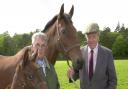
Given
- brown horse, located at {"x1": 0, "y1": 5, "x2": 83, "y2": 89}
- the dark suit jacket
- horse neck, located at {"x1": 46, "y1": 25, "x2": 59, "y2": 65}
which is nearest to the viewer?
the dark suit jacket

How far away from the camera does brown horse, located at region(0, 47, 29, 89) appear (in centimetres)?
649

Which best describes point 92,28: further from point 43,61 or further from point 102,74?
point 43,61

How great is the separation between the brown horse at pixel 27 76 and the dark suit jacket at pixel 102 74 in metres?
2.05

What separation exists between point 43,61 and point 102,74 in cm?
136

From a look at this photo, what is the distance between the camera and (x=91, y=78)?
619 centimetres

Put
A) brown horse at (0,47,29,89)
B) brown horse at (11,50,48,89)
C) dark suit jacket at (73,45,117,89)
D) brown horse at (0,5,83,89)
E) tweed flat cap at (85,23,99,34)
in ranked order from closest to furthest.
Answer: brown horse at (11,50,48,89), tweed flat cap at (85,23,99,34), dark suit jacket at (73,45,117,89), brown horse at (0,47,29,89), brown horse at (0,5,83,89)

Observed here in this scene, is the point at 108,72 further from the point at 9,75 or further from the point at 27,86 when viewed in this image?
the point at 27,86

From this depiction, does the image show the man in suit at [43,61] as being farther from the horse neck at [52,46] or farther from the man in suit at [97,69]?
the horse neck at [52,46]

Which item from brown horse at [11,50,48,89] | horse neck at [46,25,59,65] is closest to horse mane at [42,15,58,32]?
horse neck at [46,25,59,65]

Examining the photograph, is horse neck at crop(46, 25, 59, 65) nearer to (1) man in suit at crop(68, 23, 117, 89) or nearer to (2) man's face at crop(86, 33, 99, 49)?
(1) man in suit at crop(68, 23, 117, 89)

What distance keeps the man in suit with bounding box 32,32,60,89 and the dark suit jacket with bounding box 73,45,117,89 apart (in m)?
0.96

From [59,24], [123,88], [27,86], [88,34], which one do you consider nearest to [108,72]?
[88,34]

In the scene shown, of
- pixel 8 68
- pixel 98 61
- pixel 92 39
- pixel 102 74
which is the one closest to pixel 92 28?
pixel 92 39

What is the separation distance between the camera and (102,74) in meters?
6.14
